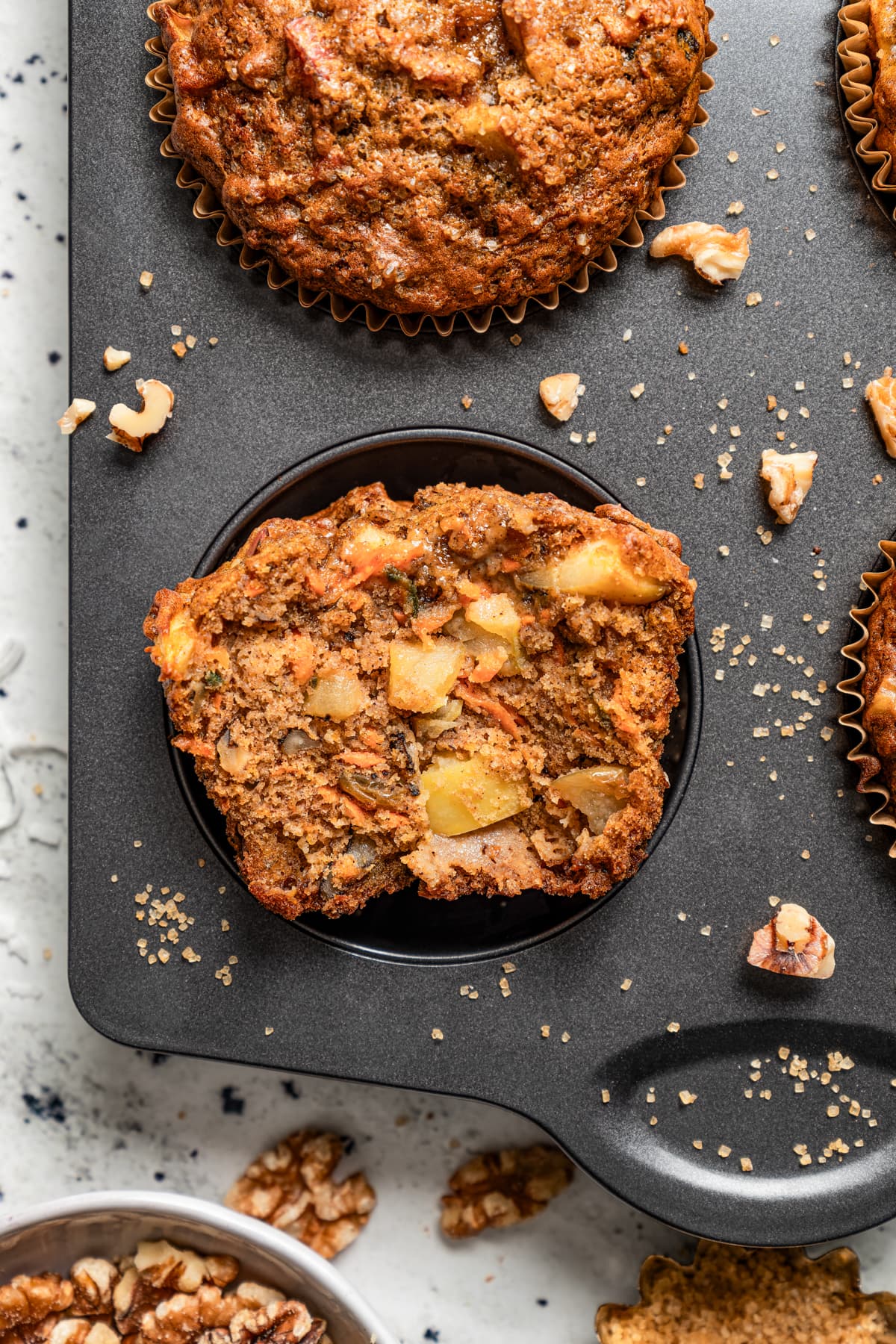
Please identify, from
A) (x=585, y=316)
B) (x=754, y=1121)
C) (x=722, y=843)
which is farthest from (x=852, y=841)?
(x=585, y=316)

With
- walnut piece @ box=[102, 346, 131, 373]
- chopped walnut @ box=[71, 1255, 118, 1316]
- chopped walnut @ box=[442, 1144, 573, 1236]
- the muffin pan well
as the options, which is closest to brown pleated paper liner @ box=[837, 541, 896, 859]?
the muffin pan well

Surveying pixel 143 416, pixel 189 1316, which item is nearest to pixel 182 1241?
pixel 189 1316

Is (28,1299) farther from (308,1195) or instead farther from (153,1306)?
(308,1195)

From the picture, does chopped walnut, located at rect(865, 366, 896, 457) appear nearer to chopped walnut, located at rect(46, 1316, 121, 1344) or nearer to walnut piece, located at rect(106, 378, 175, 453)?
walnut piece, located at rect(106, 378, 175, 453)

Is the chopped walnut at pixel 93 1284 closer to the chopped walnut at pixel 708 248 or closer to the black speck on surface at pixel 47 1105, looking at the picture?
the black speck on surface at pixel 47 1105

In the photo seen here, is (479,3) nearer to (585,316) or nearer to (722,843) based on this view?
(585,316)

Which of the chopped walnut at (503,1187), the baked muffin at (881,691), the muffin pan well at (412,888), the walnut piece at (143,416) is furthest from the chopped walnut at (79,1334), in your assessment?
the baked muffin at (881,691)
